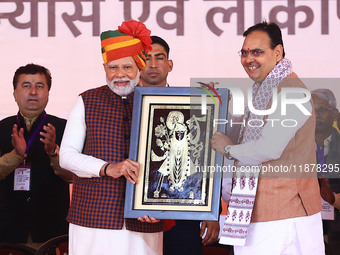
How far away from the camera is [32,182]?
165 inches

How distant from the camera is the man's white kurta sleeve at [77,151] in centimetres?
263

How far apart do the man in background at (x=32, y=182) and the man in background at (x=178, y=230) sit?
0.81m

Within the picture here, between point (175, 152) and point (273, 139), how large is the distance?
43cm

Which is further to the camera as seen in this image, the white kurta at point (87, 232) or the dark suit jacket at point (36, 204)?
the dark suit jacket at point (36, 204)

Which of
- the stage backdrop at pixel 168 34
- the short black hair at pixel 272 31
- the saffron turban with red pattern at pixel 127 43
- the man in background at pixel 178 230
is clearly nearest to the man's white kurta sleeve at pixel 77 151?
the saffron turban with red pattern at pixel 127 43

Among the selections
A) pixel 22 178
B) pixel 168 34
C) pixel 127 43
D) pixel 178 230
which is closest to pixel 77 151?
pixel 127 43

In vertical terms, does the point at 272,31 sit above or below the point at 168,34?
below

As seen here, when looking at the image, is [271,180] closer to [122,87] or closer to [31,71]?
[122,87]

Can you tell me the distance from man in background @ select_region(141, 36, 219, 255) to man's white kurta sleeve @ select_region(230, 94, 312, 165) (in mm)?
702

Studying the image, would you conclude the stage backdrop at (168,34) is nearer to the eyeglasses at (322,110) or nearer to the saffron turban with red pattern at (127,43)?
the eyeglasses at (322,110)

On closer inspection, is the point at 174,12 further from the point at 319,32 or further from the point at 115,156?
the point at 115,156

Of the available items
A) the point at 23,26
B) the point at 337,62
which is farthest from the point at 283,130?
the point at 23,26

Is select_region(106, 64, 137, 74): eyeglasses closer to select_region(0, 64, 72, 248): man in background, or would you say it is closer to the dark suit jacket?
select_region(0, 64, 72, 248): man in background

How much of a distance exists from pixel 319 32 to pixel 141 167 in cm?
228
